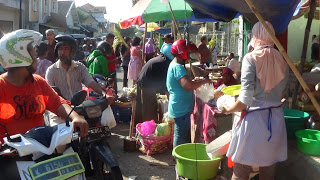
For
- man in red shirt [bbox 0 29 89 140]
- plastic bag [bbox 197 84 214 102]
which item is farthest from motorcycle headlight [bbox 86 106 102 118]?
plastic bag [bbox 197 84 214 102]

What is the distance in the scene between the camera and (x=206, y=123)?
437cm

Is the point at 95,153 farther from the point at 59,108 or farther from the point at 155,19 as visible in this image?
the point at 155,19

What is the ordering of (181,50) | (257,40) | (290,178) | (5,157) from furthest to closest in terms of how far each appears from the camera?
(181,50)
(290,178)
(257,40)
(5,157)

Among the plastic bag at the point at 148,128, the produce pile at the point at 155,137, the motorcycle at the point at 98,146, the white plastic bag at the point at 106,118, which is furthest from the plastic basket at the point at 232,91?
the plastic bag at the point at 148,128

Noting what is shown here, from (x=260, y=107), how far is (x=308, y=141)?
2.74 ft

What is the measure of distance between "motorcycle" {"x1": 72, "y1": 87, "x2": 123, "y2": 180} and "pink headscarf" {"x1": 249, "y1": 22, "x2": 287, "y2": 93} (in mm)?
1600

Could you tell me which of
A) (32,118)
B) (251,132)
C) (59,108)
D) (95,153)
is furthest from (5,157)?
(251,132)

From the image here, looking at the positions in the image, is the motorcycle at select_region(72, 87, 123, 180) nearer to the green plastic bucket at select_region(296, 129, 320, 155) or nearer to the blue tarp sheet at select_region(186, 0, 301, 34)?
the green plastic bucket at select_region(296, 129, 320, 155)

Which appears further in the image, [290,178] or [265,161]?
[290,178]

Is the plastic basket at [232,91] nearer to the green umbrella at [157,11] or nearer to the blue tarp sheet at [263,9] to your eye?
the blue tarp sheet at [263,9]

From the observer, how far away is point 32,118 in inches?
113

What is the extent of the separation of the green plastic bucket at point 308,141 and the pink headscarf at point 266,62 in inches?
35.9

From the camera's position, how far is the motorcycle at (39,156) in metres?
2.22

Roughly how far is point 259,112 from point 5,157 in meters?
2.14
